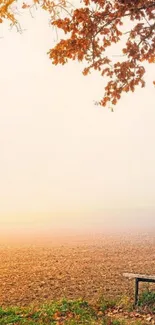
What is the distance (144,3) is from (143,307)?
6.73m

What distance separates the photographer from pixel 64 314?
7.59 metres

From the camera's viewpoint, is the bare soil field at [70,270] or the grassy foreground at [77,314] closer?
the grassy foreground at [77,314]

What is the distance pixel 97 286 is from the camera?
10.3 m

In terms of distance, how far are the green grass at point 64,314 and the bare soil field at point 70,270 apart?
2.69ft

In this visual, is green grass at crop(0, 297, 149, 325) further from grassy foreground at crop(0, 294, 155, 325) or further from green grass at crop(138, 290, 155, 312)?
green grass at crop(138, 290, 155, 312)

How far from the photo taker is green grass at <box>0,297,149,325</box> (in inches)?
279

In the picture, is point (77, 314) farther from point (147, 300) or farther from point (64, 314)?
point (147, 300)

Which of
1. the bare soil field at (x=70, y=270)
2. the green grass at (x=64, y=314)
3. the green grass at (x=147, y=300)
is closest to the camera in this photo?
the green grass at (x=64, y=314)

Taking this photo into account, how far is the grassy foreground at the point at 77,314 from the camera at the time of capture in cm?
711

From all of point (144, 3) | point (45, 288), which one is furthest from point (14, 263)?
point (144, 3)

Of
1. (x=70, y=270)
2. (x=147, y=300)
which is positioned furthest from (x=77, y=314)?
(x=70, y=270)

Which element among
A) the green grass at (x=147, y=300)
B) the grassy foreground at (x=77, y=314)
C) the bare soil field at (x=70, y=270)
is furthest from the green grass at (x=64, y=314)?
the bare soil field at (x=70, y=270)

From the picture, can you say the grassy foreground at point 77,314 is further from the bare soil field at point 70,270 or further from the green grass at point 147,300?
the bare soil field at point 70,270

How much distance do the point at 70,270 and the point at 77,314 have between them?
199 inches
